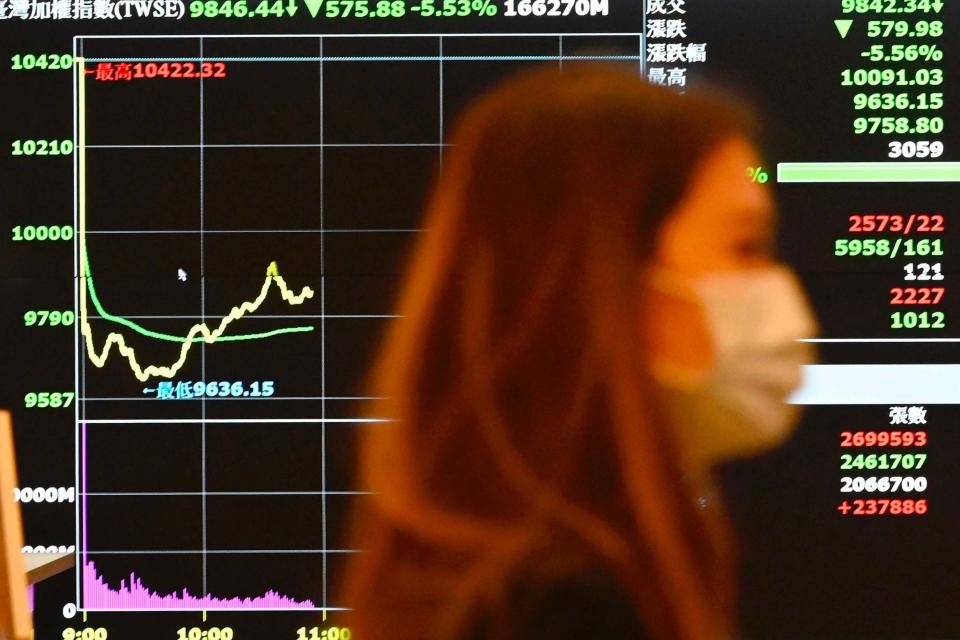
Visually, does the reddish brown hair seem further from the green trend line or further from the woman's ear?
the green trend line

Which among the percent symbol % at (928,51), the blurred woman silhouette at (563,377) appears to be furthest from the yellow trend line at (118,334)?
the blurred woman silhouette at (563,377)

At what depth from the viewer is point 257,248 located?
2.41 metres

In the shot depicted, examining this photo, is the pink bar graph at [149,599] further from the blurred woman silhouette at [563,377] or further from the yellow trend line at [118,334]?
the blurred woman silhouette at [563,377]

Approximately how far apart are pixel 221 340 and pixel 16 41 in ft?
2.38

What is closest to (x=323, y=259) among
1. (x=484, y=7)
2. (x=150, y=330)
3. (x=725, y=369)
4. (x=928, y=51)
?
(x=150, y=330)

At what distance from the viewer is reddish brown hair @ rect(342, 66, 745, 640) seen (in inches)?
31.0

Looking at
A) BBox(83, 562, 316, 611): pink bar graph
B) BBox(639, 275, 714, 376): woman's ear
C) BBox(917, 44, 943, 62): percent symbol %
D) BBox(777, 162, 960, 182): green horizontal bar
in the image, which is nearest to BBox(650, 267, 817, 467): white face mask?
BBox(639, 275, 714, 376): woman's ear

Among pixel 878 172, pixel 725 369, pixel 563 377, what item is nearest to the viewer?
pixel 563 377

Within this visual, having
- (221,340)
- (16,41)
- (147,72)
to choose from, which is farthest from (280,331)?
(16,41)

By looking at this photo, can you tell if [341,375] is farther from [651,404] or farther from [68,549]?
[651,404]

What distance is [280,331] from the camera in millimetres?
2420

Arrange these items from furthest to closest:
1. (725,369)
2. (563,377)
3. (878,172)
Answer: (878,172) → (725,369) → (563,377)

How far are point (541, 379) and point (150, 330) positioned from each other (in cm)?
177

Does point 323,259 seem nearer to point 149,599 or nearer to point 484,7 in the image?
point 484,7
